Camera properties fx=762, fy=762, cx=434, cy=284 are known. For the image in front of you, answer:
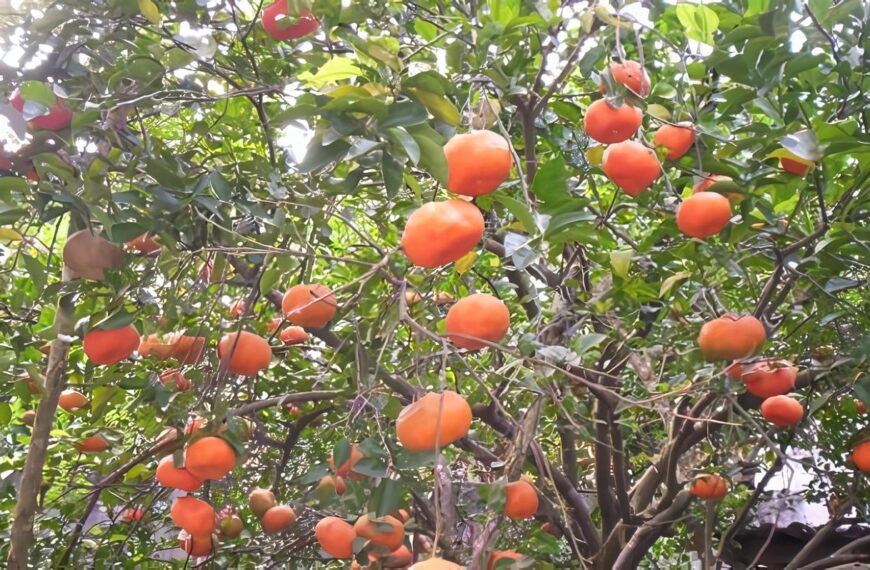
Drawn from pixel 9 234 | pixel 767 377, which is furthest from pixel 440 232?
pixel 767 377

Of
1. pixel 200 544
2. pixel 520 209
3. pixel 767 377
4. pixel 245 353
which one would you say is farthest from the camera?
pixel 767 377

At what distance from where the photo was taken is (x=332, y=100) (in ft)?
3.05

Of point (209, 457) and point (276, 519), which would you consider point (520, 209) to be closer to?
point (209, 457)

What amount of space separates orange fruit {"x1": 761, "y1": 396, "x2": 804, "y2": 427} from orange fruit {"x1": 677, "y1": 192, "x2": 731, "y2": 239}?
114cm

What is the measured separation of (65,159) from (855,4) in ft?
4.48

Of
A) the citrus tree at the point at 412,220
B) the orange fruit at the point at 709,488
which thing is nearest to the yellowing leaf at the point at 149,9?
the citrus tree at the point at 412,220

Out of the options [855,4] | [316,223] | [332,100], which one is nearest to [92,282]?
[316,223]

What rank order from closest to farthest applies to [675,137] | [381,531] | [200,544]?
[381,531] → [675,137] → [200,544]

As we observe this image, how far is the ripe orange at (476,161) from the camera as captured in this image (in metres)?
0.95

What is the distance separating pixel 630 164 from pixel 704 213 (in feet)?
0.62

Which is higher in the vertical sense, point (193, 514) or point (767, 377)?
point (767, 377)

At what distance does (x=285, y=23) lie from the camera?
1303 mm

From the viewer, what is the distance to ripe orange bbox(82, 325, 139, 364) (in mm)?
1384

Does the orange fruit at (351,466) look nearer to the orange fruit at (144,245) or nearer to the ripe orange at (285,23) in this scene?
the orange fruit at (144,245)
